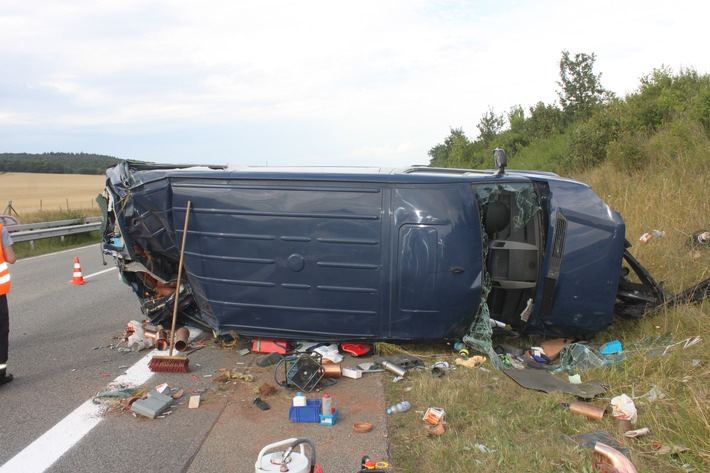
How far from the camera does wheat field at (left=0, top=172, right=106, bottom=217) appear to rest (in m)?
35.4

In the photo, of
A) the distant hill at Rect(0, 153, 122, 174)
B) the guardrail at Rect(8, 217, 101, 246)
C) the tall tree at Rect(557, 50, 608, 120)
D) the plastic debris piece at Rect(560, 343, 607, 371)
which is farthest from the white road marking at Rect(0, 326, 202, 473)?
the distant hill at Rect(0, 153, 122, 174)

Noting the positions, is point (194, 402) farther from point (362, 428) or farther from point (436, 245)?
point (436, 245)

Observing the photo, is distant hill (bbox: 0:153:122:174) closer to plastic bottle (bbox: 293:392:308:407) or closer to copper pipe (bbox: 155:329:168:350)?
copper pipe (bbox: 155:329:168:350)

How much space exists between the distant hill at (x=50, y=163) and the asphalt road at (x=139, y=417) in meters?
55.3

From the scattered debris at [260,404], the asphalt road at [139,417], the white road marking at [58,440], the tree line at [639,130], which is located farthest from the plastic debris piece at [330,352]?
the tree line at [639,130]

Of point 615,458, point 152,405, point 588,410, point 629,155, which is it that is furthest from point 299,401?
point 629,155

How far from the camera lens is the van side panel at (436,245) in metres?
4.99

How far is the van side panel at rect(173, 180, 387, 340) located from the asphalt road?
49 cm

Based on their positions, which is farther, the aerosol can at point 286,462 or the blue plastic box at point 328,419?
the blue plastic box at point 328,419

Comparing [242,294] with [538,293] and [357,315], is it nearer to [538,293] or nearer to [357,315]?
[357,315]

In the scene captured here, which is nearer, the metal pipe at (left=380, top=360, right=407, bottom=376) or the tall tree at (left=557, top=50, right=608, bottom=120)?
the metal pipe at (left=380, top=360, right=407, bottom=376)

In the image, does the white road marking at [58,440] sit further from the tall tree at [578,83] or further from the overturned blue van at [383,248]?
the tall tree at [578,83]

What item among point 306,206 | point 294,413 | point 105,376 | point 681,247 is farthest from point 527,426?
point 681,247

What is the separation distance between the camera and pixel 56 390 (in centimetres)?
482
